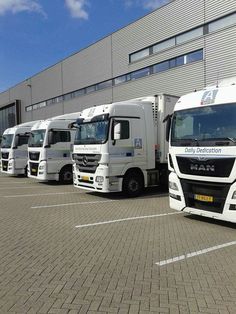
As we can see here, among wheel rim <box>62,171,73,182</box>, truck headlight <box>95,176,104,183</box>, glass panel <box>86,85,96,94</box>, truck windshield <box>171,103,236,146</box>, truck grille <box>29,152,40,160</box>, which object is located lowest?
wheel rim <box>62,171,73,182</box>

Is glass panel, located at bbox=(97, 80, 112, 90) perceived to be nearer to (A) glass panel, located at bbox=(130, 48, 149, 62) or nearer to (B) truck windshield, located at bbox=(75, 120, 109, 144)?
(A) glass panel, located at bbox=(130, 48, 149, 62)

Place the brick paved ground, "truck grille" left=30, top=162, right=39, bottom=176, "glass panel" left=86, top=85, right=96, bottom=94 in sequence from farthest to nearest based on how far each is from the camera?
"glass panel" left=86, top=85, right=96, bottom=94, "truck grille" left=30, top=162, right=39, bottom=176, the brick paved ground

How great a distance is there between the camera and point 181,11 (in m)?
22.6

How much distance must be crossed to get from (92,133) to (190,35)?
12164 millimetres

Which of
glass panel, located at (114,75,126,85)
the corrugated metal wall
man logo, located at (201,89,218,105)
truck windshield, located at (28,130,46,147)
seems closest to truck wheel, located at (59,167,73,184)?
truck windshield, located at (28,130,46,147)

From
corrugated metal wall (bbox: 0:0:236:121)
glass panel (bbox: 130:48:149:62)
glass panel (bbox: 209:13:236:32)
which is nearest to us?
Result: glass panel (bbox: 209:13:236:32)

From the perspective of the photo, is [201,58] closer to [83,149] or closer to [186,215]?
[83,149]

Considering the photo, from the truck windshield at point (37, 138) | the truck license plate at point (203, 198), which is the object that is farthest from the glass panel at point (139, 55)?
the truck license plate at point (203, 198)

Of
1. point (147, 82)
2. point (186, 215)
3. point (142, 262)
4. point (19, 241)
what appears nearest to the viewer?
point (142, 262)

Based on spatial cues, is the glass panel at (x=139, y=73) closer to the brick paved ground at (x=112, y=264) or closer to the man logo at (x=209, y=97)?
the brick paved ground at (x=112, y=264)

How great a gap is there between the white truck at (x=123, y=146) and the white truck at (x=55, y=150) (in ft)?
11.4

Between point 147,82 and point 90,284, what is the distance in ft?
72.3

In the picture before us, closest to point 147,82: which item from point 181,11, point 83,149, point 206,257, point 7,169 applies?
point 181,11

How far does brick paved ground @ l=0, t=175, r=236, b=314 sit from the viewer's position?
4426 millimetres
